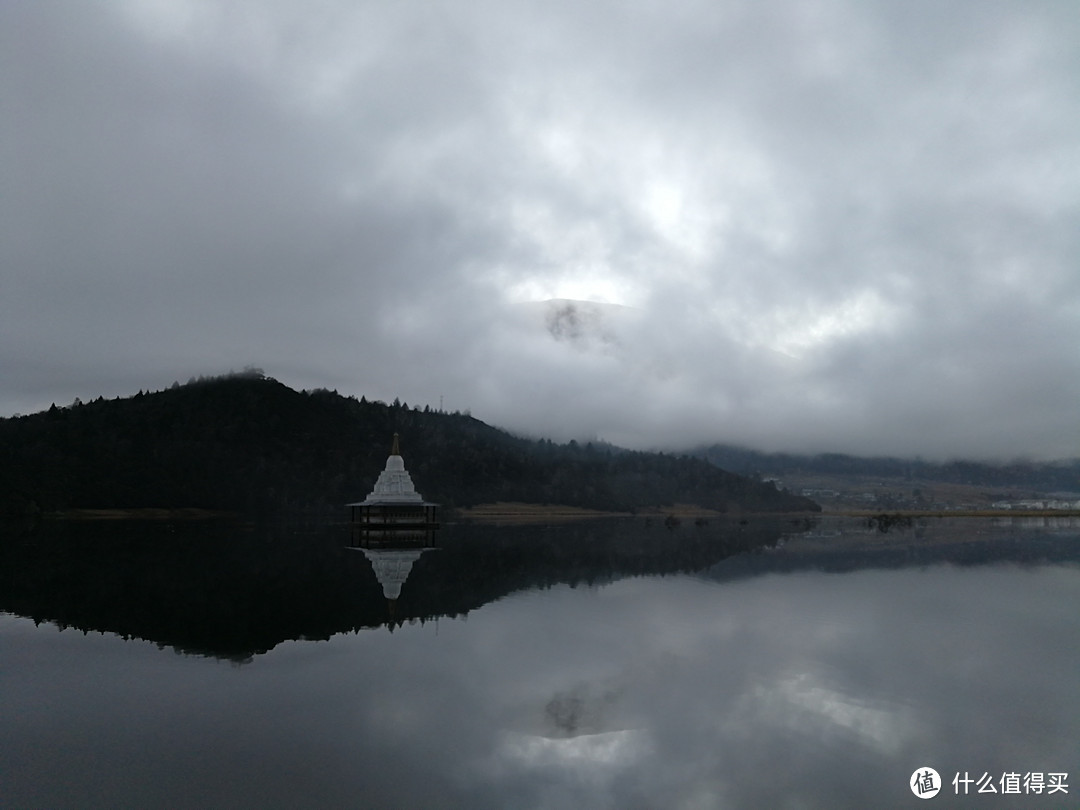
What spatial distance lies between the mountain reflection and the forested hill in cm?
2375

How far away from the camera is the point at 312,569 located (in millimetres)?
43562

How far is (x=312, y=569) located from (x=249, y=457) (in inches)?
3919

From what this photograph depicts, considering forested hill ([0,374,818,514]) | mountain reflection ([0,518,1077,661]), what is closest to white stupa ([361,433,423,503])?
mountain reflection ([0,518,1077,661])

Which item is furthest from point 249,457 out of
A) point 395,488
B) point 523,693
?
point 523,693

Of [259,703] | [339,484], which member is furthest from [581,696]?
[339,484]

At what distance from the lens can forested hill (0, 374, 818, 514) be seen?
345 ft

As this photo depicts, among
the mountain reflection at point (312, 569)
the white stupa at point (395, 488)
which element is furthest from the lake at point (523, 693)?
the white stupa at point (395, 488)

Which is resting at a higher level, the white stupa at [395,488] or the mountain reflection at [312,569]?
the white stupa at [395,488]

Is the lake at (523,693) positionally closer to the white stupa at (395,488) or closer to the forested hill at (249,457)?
the white stupa at (395,488)

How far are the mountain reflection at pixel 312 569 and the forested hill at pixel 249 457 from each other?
23.8 meters

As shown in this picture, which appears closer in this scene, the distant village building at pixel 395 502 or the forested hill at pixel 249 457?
the distant village building at pixel 395 502

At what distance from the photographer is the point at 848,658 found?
23.0m

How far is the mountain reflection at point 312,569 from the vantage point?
27922 mm

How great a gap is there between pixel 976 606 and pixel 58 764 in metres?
36.0
